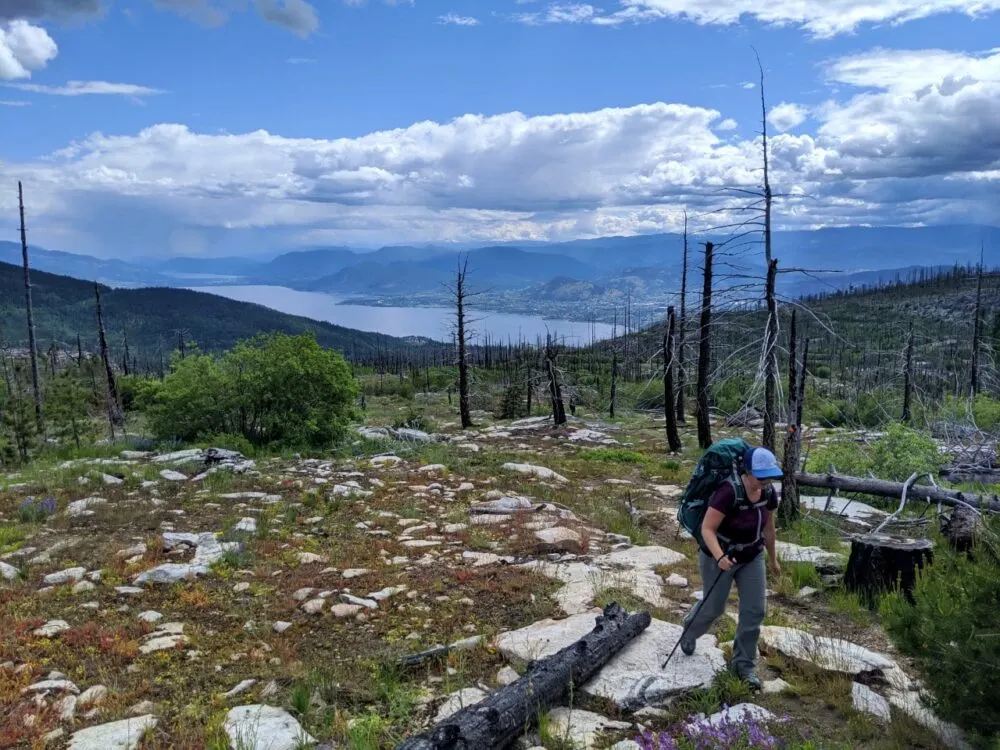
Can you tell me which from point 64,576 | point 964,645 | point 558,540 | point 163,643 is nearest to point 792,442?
point 558,540

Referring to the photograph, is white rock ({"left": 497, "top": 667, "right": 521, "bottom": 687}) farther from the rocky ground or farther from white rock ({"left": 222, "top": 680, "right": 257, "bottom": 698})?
white rock ({"left": 222, "top": 680, "right": 257, "bottom": 698})

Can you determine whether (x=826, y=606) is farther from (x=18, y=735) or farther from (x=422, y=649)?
(x=18, y=735)

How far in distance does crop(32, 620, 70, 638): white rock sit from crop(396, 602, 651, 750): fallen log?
15.6ft

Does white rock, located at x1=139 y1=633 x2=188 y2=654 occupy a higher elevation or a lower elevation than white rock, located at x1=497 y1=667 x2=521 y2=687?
lower

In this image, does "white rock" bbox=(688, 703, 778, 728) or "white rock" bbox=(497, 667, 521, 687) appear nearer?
"white rock" bbox=(688, 703, 778, 728)

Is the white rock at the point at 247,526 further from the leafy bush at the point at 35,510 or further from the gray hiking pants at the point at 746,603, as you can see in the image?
the gray hiking pants at the point at 746,603

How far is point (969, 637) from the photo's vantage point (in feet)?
12.8

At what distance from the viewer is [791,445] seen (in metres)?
10.8

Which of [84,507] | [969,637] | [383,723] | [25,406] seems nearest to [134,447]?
[25,406]

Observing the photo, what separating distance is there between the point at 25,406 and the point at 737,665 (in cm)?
2180

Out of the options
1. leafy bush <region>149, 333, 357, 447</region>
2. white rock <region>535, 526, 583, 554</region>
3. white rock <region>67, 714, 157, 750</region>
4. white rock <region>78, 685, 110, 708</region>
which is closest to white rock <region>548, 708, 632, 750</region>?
white rock <region>67, 714, 157, 750</region>

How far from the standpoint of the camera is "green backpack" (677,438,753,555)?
5.18 meters

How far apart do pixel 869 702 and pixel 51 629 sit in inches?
301

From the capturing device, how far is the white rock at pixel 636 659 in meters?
5.12
